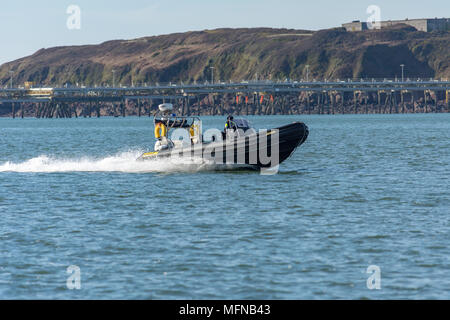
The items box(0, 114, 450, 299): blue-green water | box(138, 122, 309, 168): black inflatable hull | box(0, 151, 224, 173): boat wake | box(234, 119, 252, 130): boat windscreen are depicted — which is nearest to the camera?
box(0, 114, 450, 299): blue-green water

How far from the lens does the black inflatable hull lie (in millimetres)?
29938

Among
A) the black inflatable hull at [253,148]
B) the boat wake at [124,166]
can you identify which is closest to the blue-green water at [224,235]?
the boat wake at [124,166]

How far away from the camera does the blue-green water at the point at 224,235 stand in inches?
562

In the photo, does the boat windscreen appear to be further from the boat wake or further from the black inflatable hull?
the boat wake

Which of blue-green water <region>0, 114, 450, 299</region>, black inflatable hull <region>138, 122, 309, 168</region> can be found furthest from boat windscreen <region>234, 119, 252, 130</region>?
blue-green water <region>0, 114, 450, 299</region>

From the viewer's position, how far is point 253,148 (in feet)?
99.1

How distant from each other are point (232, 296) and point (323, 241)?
187 inches

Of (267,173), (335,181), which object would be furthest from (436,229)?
(267,173)

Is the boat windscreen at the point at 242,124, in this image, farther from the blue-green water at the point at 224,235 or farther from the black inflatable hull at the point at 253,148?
the blue-green water at the point at 224,235

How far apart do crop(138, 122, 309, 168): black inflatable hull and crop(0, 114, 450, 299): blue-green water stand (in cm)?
90

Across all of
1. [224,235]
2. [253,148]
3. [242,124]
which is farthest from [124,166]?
[224,235]

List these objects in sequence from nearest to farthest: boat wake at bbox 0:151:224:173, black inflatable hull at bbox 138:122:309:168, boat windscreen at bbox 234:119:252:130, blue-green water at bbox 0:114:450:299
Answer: blue-green water at bbox 0:114:450:299
black inflatable hull at bbox 138:122:309:168
boat windscreen at bbox 234:119:252:130
boat wake at bbox 0:151:224:173

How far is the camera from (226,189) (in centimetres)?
2780
